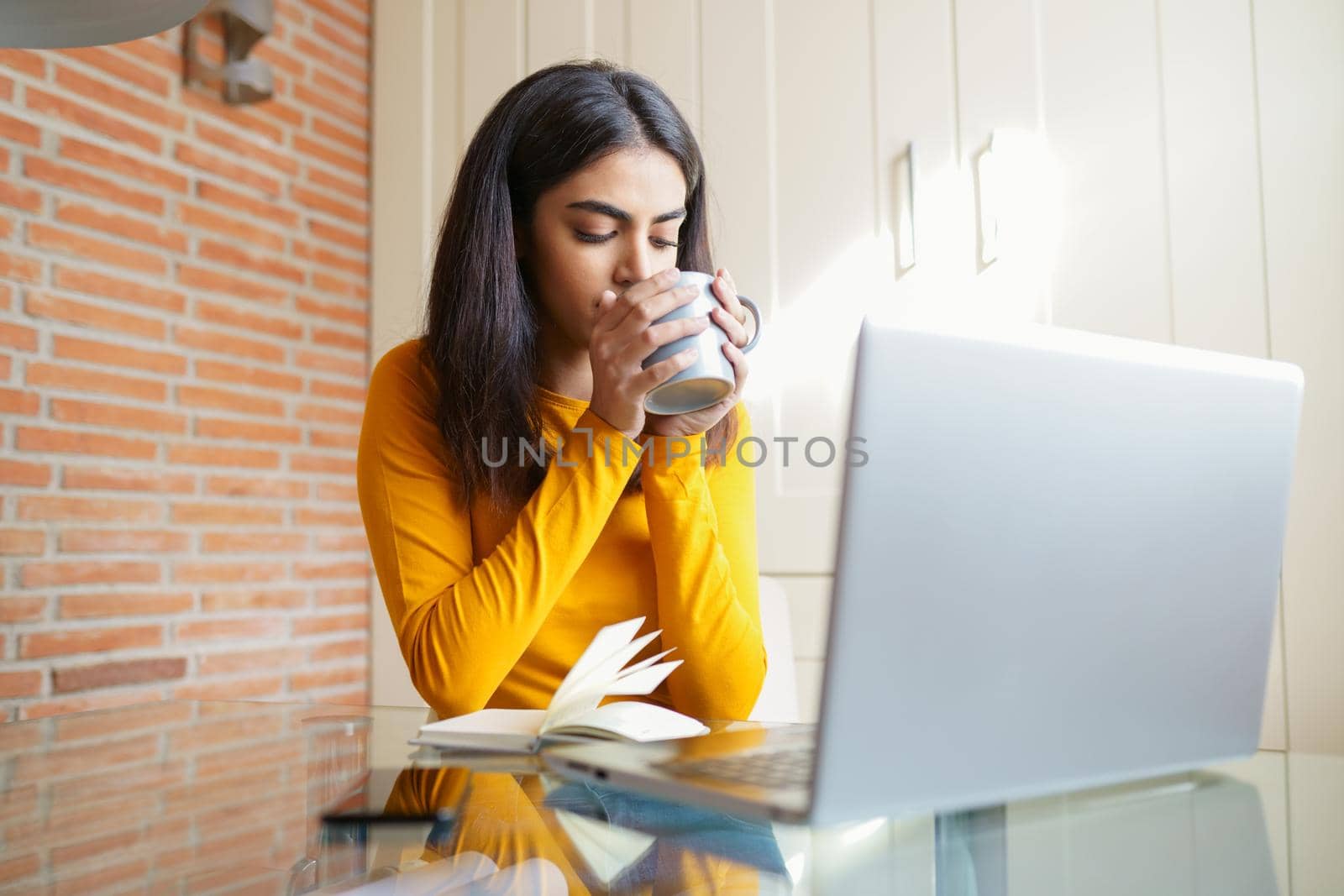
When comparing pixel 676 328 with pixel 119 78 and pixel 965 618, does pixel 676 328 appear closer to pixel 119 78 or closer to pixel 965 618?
pixel 965 618

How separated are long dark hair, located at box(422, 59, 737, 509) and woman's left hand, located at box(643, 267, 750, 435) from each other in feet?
0.32

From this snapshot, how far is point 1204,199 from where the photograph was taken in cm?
189

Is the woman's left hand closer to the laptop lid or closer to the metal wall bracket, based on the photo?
the laptop lid

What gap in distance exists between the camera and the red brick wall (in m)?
1.79

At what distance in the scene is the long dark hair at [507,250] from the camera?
1260 mm

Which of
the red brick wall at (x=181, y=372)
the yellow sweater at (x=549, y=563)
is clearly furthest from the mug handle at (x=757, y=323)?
the red brick wall at (x=181, y=372)

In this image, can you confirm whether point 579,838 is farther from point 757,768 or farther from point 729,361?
point 729,361

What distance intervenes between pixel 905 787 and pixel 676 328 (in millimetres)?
600

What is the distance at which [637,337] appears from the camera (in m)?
1.05

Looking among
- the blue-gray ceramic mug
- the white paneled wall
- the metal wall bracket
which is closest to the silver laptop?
the blue-gray ceramic mug

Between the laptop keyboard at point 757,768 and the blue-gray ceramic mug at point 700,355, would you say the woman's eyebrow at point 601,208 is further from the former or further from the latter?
the laptop keyboard at point 757,768

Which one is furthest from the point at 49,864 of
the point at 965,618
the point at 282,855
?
the point at 965,618

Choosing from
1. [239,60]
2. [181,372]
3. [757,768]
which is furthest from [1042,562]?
[239,60]

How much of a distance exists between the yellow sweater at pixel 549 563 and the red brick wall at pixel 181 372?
85cm
